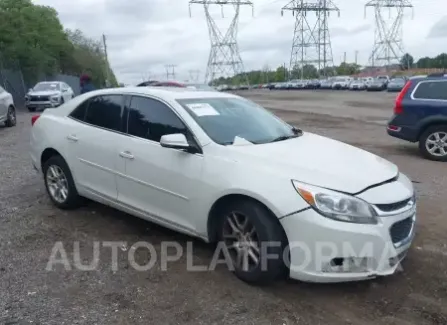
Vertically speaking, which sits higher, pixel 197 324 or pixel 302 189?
pixel 302 189

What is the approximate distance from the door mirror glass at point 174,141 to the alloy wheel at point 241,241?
29.0 inches

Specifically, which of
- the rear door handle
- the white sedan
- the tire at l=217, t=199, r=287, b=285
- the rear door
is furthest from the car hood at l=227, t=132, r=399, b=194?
the rear door handle

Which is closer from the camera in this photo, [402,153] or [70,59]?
[402,153]

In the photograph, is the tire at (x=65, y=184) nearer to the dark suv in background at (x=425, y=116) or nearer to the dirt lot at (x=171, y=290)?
the dirt lot at (x=171, y=290)

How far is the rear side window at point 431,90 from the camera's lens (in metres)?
9.34

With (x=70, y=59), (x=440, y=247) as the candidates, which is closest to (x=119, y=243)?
(x=440, y=247)

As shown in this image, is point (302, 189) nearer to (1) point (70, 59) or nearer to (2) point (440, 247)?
(2) point (440, 247)

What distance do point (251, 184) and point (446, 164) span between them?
6536 mm

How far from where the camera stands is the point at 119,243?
188 inches

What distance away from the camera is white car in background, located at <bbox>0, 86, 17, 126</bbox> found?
14234mm

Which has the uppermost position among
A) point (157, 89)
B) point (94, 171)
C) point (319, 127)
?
point (157, 89)

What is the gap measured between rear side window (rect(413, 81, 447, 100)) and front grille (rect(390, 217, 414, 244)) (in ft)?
20.7

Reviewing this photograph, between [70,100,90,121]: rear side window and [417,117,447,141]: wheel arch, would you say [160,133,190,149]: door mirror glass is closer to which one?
[70,100,90,121]: rear side window

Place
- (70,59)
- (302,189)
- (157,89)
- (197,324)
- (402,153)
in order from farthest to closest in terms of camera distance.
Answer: (70,59) → (402,153) → (157,89) → (302,189) → (197,324)
